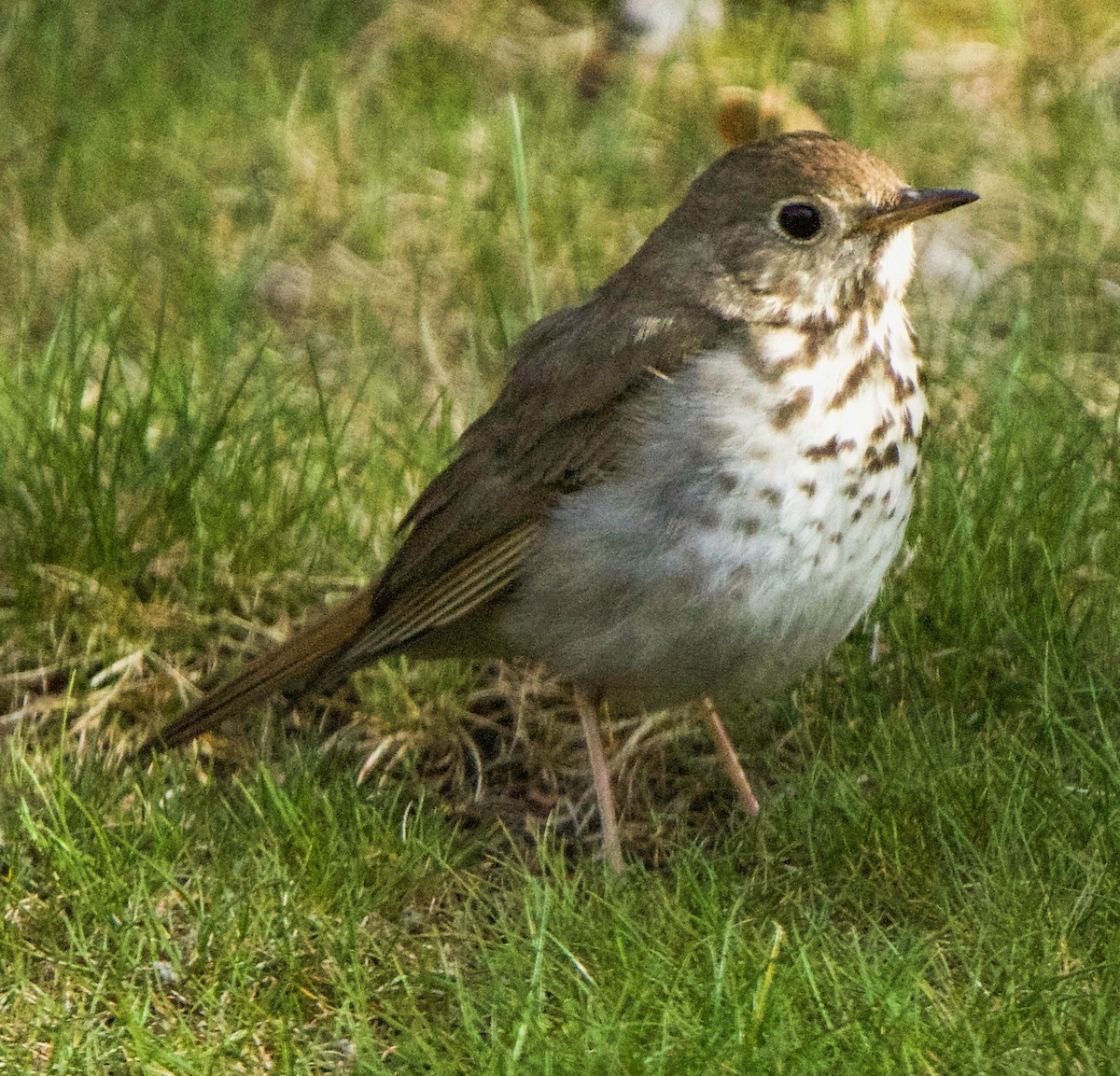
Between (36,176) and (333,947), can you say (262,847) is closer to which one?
(333,947)

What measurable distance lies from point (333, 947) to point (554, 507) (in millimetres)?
941

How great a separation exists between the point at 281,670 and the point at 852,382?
134cm

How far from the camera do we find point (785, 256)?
146 inches

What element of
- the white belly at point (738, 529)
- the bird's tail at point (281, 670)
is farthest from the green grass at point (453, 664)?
the white belly at point (738, 529)

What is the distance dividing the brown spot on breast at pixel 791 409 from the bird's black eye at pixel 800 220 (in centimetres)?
33

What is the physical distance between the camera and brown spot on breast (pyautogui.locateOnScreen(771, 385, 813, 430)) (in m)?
3.51

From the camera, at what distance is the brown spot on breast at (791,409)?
351 cm

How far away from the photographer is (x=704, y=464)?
3.54 meters

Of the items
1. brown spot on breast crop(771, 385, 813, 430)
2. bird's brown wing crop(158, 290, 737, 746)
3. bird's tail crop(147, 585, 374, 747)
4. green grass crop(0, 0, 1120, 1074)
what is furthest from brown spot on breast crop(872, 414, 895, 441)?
bird's tail crop(147, 585, 374, 747)

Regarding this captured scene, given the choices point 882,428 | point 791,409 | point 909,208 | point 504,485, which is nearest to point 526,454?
point 504,485

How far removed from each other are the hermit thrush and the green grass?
0.37 m

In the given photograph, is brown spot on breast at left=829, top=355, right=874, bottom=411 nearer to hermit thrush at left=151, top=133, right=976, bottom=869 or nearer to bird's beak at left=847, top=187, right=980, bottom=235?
hermit thrush at left=151, top=133, right=976, bottom=869

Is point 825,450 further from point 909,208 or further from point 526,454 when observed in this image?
point 526,454

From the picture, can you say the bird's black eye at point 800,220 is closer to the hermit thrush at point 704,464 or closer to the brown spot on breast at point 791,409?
the hermit thrush at point 704,464
